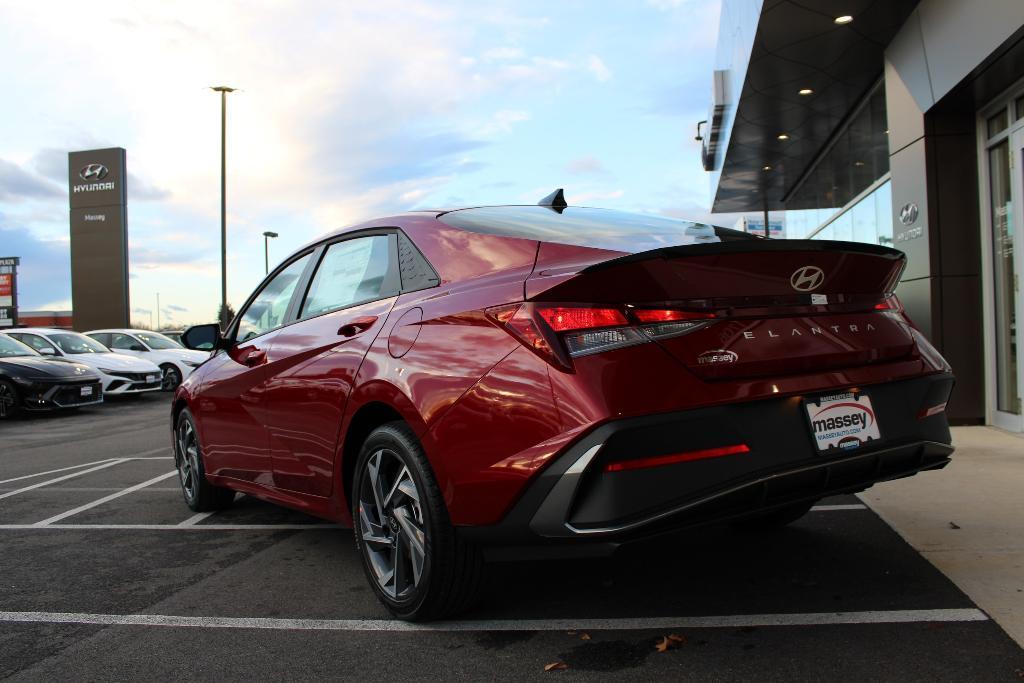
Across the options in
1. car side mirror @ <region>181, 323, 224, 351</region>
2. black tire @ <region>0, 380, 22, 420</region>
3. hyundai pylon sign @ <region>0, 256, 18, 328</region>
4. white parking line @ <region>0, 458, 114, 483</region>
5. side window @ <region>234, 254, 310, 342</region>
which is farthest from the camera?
hyundai pylon sign @ <region>0, 256, 18, 328</region>

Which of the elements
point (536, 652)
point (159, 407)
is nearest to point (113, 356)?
point (159, 407)

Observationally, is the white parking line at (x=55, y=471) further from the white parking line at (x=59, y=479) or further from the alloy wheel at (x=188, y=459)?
the alloy wheel at (x=188, y=459)

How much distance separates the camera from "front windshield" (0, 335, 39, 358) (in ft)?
44.9

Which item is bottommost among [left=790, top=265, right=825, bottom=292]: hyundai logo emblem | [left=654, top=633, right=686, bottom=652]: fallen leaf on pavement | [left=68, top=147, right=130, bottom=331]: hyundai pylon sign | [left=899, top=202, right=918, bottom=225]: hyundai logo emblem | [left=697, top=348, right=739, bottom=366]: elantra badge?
[left=654, top=633, right=686, bottom=652]: fallen leaf on pavement

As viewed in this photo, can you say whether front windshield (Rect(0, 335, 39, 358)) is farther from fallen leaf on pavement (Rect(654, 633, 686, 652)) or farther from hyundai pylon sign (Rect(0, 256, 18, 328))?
hyundai pylon sign (Rect(0, 256, 18, 328))

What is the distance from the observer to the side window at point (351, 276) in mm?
3455

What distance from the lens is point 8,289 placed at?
42375mm

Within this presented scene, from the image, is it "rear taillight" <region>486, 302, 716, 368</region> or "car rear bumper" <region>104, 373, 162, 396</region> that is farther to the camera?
"car rear bumper" <region>104, 373, 162, 396</region>

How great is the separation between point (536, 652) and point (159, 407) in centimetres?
1348

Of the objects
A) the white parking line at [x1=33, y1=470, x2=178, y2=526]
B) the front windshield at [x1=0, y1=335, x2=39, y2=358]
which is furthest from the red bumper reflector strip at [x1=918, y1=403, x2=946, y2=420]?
the front windshield at [x1=0, y1=335, x2=39, y2=358]

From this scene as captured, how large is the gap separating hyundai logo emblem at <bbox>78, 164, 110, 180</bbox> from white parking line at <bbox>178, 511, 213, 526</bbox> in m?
40.3

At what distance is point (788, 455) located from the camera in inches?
98.2

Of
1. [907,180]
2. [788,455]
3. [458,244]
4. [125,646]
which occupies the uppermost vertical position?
[907,180]

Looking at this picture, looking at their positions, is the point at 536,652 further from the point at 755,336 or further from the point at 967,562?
the point at 967,562
